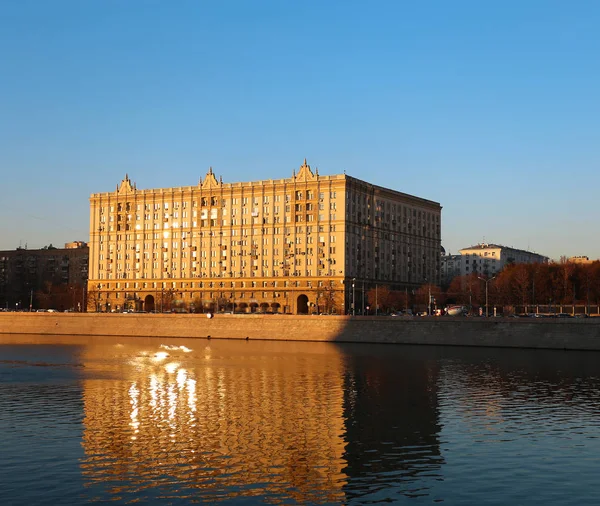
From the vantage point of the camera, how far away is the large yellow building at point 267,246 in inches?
6895

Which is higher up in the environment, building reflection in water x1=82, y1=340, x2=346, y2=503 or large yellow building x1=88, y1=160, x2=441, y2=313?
large yellow building x1=88, y1=160, x2=441, y2=313

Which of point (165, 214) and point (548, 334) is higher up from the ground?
point (165, 214)

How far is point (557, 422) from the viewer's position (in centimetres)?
4488

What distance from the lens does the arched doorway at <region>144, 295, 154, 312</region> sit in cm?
19512

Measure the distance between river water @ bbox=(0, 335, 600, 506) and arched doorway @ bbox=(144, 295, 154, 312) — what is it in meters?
117

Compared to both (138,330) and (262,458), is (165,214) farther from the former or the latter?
(262,458)

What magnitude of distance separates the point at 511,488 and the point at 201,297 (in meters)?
161

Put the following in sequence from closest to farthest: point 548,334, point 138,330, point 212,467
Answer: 1. point 212,467
2. point 548,334
3. point 138,330

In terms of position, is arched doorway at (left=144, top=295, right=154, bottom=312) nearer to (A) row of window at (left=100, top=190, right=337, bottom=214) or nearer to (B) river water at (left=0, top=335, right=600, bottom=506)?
(A) row of window at (left=100, top=190, right=337, bottom=214)

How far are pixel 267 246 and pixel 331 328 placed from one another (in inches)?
2360

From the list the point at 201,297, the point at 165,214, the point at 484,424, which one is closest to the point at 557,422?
the point at 484,424

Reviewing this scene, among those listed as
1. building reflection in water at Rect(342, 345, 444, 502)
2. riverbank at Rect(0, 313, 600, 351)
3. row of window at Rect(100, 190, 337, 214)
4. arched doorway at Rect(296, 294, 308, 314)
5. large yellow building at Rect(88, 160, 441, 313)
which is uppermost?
row of window at Rect(100, 190, 337, 214)

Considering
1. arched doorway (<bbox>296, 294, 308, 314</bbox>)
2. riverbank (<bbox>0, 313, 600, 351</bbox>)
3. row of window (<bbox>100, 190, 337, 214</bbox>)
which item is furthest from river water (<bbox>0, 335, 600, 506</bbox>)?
row of window (<bbox>100, 190, 337, 214</bbox>)

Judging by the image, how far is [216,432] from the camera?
40.5 m
